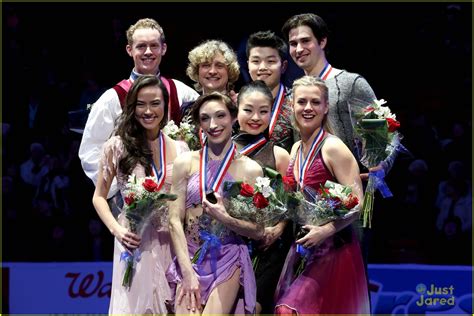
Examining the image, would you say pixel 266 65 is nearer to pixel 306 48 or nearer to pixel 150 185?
pixel 306 48

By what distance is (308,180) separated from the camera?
17.5ft

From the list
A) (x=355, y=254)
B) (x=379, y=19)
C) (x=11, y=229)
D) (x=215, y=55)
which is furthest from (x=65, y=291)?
(x=379, y=19)

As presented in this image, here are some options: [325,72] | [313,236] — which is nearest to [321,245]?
[313,236]

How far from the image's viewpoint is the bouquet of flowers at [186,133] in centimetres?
574

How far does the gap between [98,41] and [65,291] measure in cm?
285

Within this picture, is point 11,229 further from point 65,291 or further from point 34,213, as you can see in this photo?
point 65,291

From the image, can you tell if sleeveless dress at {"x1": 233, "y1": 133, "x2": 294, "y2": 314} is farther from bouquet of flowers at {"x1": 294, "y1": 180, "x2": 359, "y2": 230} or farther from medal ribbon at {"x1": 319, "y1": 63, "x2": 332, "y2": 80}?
medal ribbon at {"x1": 319, "y1": 63, "x2": 332, "y2": 80}

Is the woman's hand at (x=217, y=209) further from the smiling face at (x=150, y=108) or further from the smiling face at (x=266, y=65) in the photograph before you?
the smiling face at (x=266, y=65)

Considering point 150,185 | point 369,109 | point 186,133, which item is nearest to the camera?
point 150,185

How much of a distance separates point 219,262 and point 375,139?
1121mm

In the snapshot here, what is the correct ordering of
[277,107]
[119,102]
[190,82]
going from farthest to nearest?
[190,82] → [119,102] → [277,107]

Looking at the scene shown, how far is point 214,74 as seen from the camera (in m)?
6.05

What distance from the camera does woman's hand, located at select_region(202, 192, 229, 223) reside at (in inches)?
199

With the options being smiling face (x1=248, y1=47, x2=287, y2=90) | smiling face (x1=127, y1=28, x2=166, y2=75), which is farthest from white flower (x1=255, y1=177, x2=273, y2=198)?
smiling face (x1=127, y1=28, x2=166, y2=75)
